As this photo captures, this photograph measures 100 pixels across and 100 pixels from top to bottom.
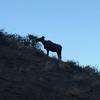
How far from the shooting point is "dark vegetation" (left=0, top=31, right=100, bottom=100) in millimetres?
20322

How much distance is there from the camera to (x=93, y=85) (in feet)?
78.0

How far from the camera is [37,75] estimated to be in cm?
2308

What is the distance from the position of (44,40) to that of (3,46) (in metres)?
4.37

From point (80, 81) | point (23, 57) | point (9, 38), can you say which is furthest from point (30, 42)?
point (80, 81)

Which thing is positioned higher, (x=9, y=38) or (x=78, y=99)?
(x=9, y=38)

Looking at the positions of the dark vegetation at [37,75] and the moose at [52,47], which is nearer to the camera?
the dark vegetation at [37,75]

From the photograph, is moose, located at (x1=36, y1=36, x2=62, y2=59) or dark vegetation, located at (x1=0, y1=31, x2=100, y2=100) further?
moose, located at (x1=36, y1=36, x2=62, y2=59)

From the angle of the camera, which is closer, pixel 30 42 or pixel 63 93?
pixel 63 93

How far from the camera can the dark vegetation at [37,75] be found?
800 inches

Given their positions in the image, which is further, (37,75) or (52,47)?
(52,47)

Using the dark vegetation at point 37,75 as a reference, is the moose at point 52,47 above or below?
above

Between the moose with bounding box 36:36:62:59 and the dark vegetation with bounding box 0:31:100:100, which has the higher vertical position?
the moose with bounding box 36:36:62:59

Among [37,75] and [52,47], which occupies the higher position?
[52,47]

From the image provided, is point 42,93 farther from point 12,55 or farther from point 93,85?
point 12,55
